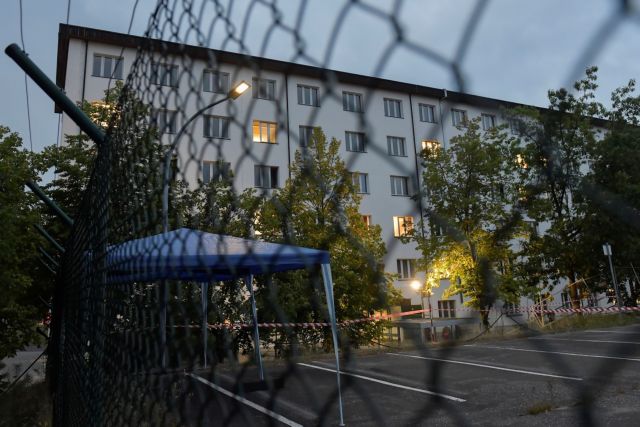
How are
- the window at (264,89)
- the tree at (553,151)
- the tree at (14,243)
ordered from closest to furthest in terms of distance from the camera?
the tree at (553,151)
the window at (264,89)
the tree at (14,243)

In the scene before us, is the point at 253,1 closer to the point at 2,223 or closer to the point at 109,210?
the point at 109,210

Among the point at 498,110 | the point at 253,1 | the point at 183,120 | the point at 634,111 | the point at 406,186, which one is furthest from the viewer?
the point at 183,120

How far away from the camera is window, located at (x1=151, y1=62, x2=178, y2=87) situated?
1362 mm

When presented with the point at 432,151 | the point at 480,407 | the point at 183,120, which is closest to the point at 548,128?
the point at 432,151

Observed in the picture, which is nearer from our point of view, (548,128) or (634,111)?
(548,128)

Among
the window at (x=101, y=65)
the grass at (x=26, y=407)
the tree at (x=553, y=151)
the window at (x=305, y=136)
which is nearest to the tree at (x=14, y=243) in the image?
the grass at (x=26, y=407)

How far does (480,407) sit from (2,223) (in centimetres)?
672

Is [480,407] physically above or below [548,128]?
below

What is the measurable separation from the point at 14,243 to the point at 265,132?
7.08 m

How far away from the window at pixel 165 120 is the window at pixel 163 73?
0.27 feet

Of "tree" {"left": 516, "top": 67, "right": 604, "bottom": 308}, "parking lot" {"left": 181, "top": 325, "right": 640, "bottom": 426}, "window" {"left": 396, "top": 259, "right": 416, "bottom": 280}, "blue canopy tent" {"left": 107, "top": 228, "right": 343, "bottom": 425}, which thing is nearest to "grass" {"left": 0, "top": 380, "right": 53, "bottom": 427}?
"parking lot" {"left": 181, "top": 325, "right": 640, "bottom": 426}

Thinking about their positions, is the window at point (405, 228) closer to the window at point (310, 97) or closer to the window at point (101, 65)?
the window at point (310, 97)

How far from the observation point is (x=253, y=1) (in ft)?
2.86

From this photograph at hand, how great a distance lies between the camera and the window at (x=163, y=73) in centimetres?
136
